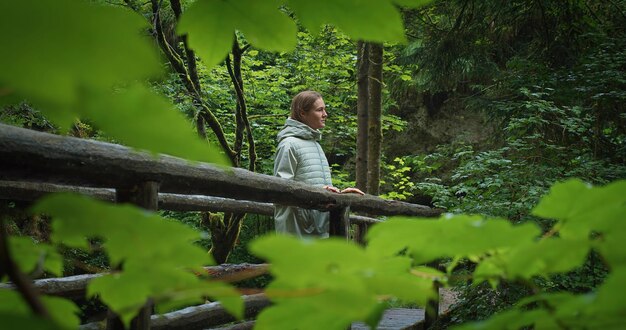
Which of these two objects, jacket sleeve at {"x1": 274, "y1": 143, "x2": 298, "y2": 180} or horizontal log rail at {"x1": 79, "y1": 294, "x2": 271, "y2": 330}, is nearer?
horizontal log rail at {"x1": 79, "y1": 294, "x2": 271, "y2": 330}

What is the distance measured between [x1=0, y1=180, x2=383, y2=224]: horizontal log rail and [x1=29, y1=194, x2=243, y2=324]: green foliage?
6.64 feet

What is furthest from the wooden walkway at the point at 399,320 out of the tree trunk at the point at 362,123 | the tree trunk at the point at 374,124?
the tree trunk at the point at 374,124

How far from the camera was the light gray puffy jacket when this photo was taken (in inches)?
128

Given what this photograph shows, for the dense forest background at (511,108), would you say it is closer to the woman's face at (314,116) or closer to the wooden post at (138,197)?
the woman's face at (314,116)

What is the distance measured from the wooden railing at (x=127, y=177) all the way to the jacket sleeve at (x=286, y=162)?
1.02 ft

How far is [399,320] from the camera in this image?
4531 millimetres

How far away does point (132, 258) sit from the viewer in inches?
16.0

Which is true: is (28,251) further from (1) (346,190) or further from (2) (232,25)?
(1) (346,190)

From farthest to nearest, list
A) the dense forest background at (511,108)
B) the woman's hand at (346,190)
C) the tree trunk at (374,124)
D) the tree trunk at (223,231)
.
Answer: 1. the tree trunk at (374,124)
2. the tree trunk at (223,231)
3. the dense forest background at (511,108)
4. the woman's hand at (346,190)

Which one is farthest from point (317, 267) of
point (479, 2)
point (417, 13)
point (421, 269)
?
point (417, 13)

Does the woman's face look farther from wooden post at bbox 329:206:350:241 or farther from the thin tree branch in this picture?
the thin tree branch

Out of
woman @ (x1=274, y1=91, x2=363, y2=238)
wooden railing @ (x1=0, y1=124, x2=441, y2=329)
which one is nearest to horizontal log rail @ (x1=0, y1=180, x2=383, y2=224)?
wooden railing @ (x1=0, y1=124, x2=441, y2=329)

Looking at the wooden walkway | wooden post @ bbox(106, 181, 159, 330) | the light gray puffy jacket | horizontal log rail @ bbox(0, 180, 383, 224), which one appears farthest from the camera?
the wooden walkway

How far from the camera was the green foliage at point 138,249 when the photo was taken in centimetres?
35
